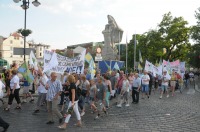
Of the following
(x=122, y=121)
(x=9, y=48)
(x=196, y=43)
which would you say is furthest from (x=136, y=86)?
(x=9, y=48)

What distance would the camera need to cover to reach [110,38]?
28.1 m

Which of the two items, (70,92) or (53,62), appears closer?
Answer: (70,92)

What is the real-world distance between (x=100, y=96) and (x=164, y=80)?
8.01m

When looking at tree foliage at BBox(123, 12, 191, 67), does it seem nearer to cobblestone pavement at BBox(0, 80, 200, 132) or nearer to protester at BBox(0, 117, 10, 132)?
cobblestone pavement at BBox(0, 80, 200, 132)

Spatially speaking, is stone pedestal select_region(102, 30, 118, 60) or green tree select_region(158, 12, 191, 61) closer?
stone pedestal select_region(102, 30, 118, 60)

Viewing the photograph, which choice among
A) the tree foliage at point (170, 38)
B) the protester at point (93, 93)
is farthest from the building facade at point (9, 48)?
the protester at point (93, 93)

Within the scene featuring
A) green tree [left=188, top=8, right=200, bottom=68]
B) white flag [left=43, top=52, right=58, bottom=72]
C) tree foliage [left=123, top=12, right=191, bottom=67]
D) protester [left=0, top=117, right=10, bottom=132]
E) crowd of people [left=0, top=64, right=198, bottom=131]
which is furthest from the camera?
tree foliage [left=123, top=12, right=191, bottom=67]

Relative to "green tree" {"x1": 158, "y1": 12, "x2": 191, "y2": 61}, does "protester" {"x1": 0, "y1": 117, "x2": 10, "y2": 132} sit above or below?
below

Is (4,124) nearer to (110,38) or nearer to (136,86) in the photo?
(136,86)

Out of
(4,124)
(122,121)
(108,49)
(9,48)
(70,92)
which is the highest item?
(9,48)

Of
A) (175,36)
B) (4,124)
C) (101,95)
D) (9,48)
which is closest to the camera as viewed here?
(4,124)

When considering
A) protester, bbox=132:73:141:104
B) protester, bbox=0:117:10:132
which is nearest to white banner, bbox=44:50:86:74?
protester, bbox=0:117:10:132

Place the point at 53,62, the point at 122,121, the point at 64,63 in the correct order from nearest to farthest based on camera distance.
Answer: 1. the point at 122,121
2. the point at 53,62
3. the point at 64,63

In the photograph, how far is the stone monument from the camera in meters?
28.0
